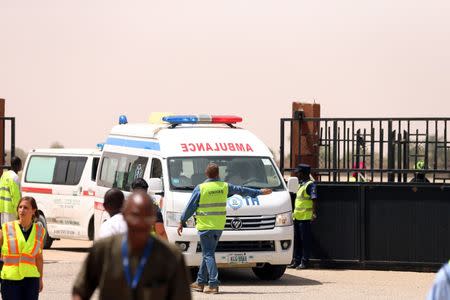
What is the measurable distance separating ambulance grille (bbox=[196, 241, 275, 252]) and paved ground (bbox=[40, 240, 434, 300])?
0.53 metres

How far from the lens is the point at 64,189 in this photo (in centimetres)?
2470

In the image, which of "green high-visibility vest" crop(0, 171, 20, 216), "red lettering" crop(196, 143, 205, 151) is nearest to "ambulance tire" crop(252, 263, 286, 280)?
"red lettering" crop(196, 143, 205, 151)

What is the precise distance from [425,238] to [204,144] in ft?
14.0

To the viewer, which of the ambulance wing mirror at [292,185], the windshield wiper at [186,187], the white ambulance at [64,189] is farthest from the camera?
the white ambulance at [64,189]

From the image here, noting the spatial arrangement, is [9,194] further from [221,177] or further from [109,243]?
[109,243]

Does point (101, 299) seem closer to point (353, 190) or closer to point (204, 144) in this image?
point (204, 144)

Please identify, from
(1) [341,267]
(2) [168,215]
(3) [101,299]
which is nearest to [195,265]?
(2) [168,215]

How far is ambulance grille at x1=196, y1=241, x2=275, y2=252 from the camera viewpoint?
1805 centimetres

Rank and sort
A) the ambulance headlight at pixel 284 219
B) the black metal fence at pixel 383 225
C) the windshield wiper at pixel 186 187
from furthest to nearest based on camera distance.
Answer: the black metal fence at pixel 383 225 < the ambulance headlight at pixel 284 219 < the windshield wiper at pixel 186 187

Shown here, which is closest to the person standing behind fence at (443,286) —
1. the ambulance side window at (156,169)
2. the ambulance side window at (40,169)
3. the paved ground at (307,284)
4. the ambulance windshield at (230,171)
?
the paved ground at (307,284)

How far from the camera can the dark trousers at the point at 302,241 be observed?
20891 mm

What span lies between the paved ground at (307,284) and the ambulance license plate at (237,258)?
1.20 feet

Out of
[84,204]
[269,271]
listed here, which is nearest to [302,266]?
[269,271]

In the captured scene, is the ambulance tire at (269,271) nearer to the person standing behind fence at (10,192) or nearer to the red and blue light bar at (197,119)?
the red and blue light bar at (197,119)
